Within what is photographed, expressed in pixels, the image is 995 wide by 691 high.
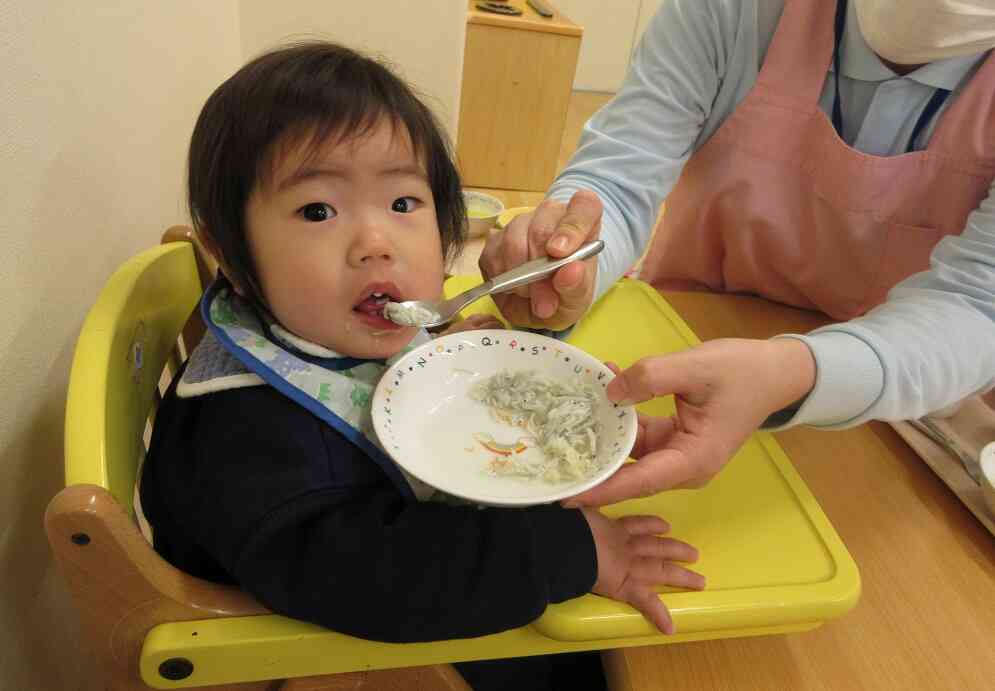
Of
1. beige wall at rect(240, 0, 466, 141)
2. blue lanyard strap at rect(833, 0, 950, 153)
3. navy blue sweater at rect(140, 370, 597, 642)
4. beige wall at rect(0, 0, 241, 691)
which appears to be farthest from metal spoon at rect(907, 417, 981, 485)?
beige wall at rect(240, 0, 466, 141)

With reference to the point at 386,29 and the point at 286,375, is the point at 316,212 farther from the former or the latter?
the point at 386,29

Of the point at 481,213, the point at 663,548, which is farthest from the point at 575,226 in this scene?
the point at 481,213

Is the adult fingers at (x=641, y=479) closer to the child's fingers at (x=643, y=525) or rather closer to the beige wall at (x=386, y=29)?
the child's fingers at (x=643, y=525)

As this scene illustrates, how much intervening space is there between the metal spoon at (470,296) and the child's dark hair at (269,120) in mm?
143

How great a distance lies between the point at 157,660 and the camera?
0.47 m

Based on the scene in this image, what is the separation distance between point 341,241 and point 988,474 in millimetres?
687

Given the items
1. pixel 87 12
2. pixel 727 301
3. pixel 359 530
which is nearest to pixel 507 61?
pixel 727 301

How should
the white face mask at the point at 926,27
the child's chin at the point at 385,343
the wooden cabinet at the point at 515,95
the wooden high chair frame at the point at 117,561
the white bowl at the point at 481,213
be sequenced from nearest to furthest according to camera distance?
the wooden high chair frame at the point at 117,561, the child's chin at the point at 385,343, the white face mask at the point at 926,27, the white bowl at the point at 481,213, the wooden cabinet at the point at 515,95

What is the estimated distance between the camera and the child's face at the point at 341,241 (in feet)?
1.97

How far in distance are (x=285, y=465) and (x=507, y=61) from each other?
95.1 inches

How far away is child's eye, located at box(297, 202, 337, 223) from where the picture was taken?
24.0 inches

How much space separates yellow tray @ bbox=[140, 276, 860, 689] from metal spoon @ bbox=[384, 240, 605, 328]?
0.25 meters

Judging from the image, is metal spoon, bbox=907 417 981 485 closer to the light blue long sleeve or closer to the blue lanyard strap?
the light blue long sleeve

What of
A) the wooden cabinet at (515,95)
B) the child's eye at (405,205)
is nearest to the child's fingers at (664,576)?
the child's eye at (405,205)
